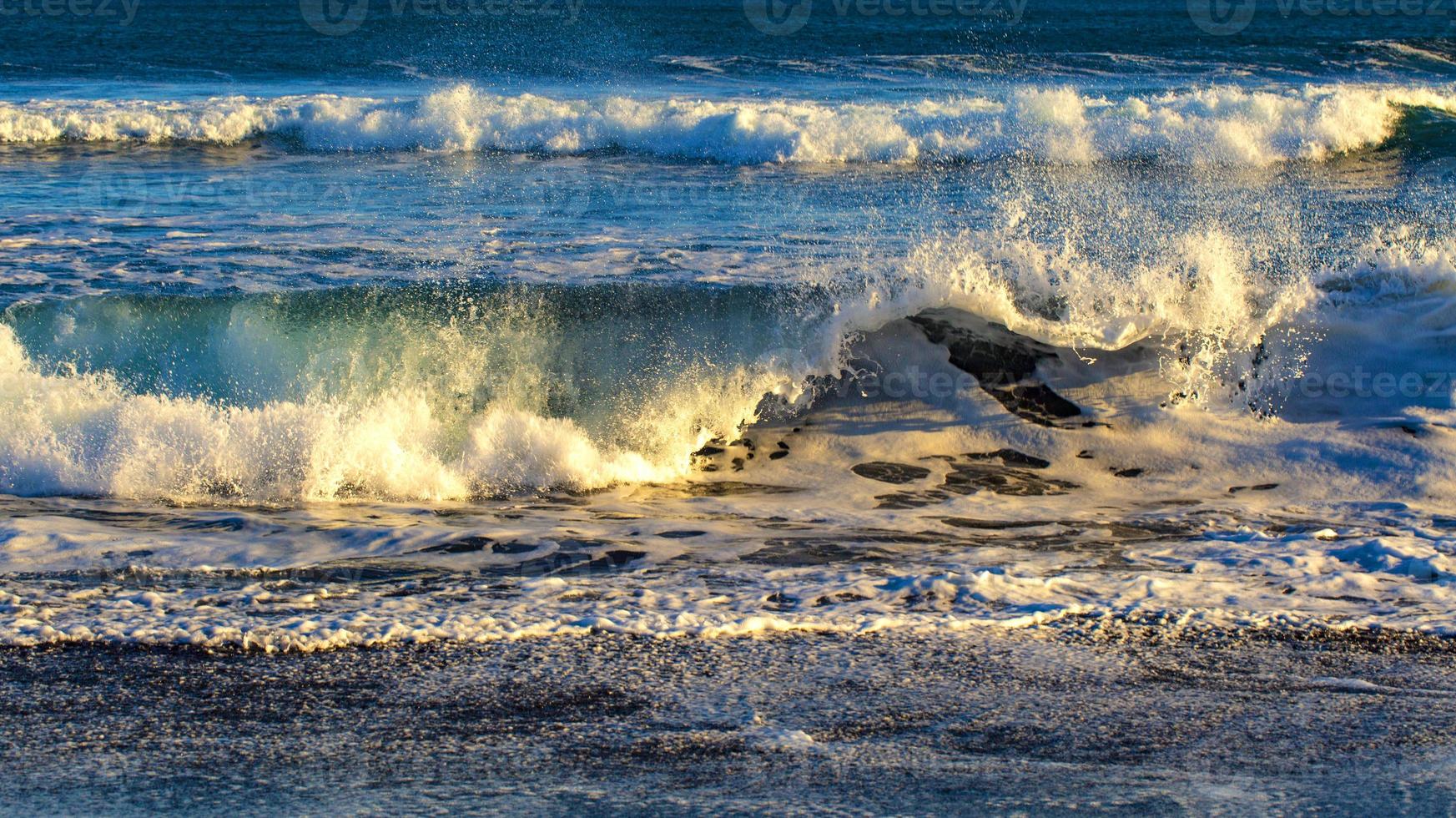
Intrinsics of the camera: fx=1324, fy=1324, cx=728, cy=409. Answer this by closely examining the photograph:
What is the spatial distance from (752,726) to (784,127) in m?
12.9

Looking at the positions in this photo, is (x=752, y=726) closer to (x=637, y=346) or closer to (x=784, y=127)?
(x=637, y=346)

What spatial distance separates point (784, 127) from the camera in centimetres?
1571

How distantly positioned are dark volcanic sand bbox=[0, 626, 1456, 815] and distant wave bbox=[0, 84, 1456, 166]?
38.2ft

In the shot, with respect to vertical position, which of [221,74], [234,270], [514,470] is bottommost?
[514,470]

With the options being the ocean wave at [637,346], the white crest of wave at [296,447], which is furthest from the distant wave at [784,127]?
the white crest of wave at [296,447]

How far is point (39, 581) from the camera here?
15.2 feet

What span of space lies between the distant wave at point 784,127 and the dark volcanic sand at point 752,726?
1163 cm

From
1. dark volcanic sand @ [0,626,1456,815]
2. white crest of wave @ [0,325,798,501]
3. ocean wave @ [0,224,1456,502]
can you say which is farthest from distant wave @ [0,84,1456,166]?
dark volcanic sand @ [0,626,1456,815]

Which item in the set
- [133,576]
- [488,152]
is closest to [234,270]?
[133,576]

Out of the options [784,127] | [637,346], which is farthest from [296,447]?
[784,127]

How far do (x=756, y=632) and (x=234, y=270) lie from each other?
20.2 feet

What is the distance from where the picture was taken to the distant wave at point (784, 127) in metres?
15.4

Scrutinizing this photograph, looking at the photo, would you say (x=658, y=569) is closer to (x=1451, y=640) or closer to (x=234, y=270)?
(x=1451, y=640)

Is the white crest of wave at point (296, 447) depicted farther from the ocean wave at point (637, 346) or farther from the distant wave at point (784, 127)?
the distant wave at point (784, 127)
